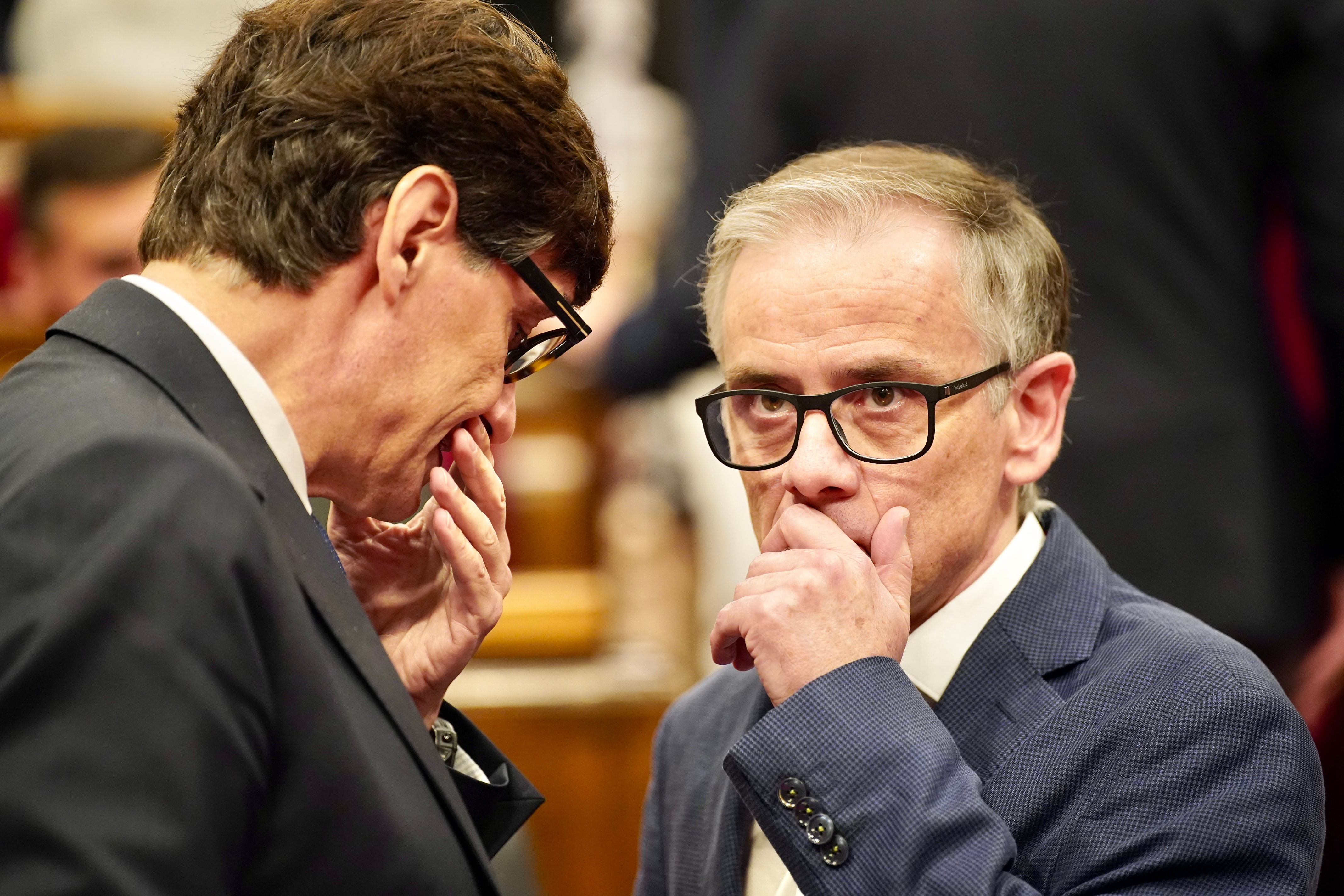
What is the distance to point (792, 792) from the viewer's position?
1689 mm

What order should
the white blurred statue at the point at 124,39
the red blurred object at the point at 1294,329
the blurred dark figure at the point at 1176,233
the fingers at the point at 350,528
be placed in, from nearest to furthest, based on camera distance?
the fingers at the point at 350,528, the blurred dark figure at the point at 1176,233, the red blurred object at the point at 1294,329, the white blurred statue at the point at 124,39

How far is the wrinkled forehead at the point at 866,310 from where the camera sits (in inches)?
77.9

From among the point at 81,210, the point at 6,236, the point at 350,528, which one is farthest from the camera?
the point at 6,236

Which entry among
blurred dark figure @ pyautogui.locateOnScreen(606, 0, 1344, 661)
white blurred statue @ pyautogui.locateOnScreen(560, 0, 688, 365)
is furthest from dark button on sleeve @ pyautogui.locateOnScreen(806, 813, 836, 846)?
white blurred statue @ pyautogui.locateOnScreen(560, 0, 688, 365)

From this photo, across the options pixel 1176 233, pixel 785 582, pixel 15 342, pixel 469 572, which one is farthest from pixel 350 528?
pixel 15 342

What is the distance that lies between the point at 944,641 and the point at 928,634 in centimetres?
2

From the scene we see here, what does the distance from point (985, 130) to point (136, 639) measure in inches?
86.9

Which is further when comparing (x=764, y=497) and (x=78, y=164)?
(x=78, y=164)

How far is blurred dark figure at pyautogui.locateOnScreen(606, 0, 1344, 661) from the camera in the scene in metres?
2.99

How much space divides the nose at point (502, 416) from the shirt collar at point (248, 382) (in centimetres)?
33

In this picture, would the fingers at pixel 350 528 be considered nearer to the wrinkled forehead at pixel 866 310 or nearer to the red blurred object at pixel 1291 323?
the wrinkled forehead at pixel 866 310

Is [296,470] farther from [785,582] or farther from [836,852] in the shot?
[836,852]

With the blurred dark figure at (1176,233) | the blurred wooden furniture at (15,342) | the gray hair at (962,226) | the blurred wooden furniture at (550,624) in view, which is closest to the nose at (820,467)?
the gray hair at (962,226)

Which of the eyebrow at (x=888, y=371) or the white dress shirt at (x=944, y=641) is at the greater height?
the eyebrow at (x=888, y=371)
